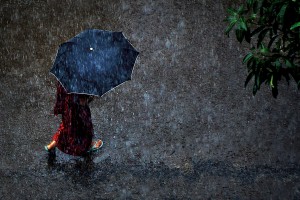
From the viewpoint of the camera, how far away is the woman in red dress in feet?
16.3

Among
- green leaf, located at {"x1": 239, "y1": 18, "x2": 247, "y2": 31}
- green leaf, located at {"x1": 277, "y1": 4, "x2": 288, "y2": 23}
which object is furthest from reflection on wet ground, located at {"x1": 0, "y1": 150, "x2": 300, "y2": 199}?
green leaf, located at {"x1": 277, "y1": 4, "x2": 288, "y2": 23}

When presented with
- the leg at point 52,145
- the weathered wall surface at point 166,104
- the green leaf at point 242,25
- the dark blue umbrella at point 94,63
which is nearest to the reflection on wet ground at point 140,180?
the weathered wall surface at point 166,104

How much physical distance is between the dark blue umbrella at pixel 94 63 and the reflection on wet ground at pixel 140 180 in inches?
55.7

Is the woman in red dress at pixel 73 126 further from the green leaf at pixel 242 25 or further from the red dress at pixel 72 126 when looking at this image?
the green leaf at pixel 242 25

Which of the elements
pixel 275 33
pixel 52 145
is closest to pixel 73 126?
pixel 52 145

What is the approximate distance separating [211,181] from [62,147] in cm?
201

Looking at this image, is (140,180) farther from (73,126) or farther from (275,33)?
(275,33)

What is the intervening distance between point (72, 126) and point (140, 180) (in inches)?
44.7

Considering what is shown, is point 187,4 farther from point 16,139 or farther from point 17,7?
point 16,139

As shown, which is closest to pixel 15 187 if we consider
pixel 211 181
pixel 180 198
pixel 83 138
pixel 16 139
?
pixel 16 139

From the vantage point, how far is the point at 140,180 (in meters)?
5.39

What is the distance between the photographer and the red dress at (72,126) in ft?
16.3

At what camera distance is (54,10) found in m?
6.86

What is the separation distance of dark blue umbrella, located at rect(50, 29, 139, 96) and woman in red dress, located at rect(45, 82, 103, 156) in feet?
1.36
